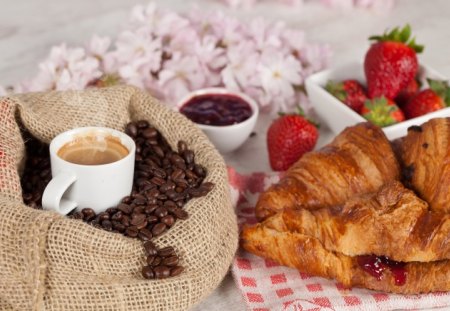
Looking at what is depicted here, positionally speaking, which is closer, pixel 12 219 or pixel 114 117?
pixel 12 219

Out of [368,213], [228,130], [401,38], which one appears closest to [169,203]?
[368,213]

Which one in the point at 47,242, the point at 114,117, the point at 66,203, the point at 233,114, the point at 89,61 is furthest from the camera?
the point at 89,61

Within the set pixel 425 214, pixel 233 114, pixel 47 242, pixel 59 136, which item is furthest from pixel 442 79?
pixel 47 242

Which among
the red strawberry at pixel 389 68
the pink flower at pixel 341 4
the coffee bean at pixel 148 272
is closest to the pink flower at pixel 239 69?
the red strawberry at pixel 389 68

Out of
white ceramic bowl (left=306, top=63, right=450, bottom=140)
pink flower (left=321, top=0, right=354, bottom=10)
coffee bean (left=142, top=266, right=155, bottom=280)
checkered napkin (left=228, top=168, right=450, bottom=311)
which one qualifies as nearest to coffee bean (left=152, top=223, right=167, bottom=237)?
coffee bean (left=142, top=266, right=155, bottom=280)

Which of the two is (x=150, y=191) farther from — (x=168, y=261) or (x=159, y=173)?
(x=168, y=261)

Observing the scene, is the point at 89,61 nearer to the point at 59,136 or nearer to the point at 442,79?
the point at 59,136
